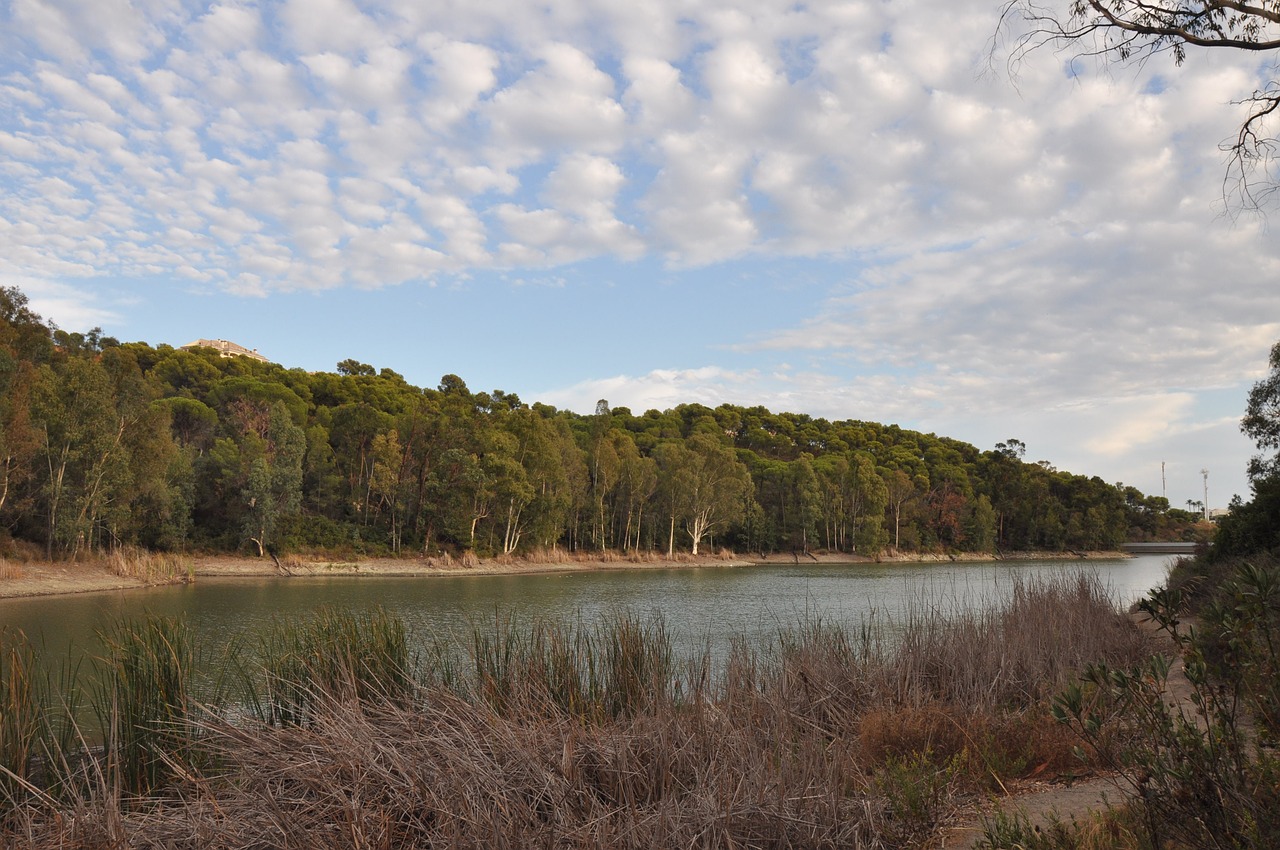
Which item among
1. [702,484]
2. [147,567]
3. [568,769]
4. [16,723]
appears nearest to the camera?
[568,769]

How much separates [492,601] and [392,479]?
25141 millimetres

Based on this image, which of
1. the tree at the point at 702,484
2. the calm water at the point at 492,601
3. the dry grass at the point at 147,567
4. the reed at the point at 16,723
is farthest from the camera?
the tree at the point at 702,484

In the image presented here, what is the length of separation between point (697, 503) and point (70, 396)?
4087 centimetres

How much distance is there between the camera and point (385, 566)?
45.1 metres

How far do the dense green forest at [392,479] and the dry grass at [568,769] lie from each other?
3097 cm

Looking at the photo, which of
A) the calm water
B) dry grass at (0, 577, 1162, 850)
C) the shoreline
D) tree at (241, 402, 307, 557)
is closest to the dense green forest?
tree at (241, 402, 307, 557)

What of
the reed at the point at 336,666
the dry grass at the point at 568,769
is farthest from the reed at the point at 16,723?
the reed at the point at 336,666

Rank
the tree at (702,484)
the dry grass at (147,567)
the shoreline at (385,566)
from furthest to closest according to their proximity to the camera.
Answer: the tree at (702,484) < the dry grass at (147,567) < the shoreline at (385,566)

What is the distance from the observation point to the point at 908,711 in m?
6.52

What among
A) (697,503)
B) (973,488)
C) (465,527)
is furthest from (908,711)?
(973,488)

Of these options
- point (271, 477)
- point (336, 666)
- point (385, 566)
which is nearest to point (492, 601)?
point (336, 666)

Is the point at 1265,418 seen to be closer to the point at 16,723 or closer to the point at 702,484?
the point at 16,723

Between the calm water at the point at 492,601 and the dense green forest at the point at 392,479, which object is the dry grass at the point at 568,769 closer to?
the calm water at the point at 492,601

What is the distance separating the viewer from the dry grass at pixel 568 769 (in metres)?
4.07
